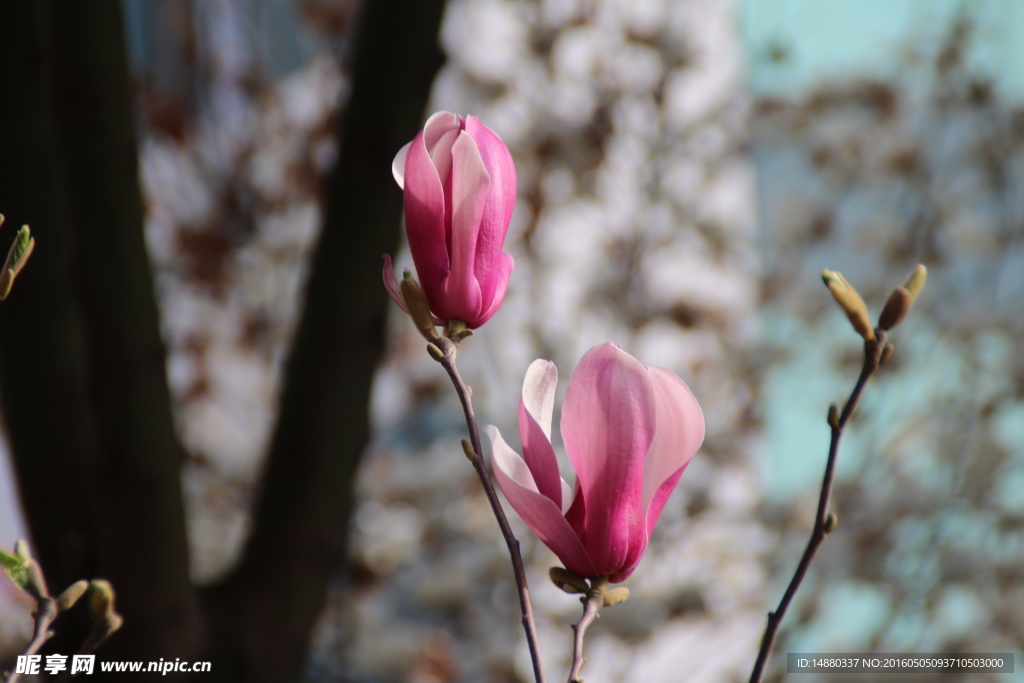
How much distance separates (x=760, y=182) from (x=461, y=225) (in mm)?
1711

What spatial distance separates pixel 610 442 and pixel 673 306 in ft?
3.21

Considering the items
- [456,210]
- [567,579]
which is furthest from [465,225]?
[567,579]

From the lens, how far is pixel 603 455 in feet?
0.68

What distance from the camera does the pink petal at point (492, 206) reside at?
0.22 m

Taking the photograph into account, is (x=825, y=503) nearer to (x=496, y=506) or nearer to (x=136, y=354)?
(x=496, y=506)

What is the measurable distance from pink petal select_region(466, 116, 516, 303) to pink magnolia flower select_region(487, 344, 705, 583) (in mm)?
38

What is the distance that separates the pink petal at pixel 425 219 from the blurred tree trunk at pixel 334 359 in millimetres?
445

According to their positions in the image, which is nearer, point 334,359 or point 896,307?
point 896,307

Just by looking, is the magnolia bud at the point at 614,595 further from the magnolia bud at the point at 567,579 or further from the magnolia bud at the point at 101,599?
the magnolia bud at the point at 101,599

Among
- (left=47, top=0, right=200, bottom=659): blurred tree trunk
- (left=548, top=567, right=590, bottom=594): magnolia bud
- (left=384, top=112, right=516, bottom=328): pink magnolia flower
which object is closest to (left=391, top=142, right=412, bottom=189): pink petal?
(left=384, top=112, right=516, bottom=328): pink magnolia flower

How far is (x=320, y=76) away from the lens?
1269 millimetres

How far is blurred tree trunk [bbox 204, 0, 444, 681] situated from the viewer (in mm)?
646

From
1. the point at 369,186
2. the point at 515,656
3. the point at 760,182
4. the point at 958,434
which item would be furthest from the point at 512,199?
the point at 760,182

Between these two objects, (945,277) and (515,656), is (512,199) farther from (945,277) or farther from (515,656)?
(945,277)
